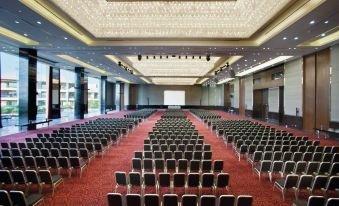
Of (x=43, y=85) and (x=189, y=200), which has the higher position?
(x=43, y=85)

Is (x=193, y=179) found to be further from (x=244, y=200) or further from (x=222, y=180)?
(x=244, y=200)

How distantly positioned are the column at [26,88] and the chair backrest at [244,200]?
16179 mm

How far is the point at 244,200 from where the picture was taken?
4383mm

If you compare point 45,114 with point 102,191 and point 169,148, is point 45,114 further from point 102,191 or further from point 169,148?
point 102,191

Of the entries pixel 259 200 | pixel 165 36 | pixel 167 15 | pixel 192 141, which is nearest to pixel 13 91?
pixel 165 36

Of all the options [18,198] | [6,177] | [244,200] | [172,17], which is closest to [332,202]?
[244,200]

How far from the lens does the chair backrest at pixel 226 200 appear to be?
14.5ft

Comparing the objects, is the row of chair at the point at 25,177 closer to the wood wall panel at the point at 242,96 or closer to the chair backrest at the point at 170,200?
the chair backrest at the point at 170,200

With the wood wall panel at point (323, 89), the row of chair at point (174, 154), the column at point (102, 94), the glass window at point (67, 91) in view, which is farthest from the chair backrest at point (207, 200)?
the column at point (102, 94)

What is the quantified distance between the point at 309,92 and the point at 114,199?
17612 mm

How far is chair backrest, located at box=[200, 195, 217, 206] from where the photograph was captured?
4395mm

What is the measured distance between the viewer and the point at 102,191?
20.9ft

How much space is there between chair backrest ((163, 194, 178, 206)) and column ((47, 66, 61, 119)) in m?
23.9

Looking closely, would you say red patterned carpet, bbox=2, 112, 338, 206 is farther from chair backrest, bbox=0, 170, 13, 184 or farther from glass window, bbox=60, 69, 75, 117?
glass window, bbox=60, 69, 75, 117
